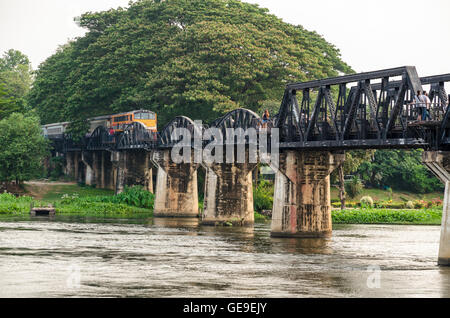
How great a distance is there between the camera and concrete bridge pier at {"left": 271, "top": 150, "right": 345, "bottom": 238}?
53.9m

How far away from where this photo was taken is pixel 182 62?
286 ft

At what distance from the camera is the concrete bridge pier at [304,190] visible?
5391cm

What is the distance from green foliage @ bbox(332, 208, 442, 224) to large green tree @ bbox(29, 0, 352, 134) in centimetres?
1628

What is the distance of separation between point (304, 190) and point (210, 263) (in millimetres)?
14727

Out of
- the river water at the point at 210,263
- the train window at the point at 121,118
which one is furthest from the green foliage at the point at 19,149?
the river water at the point at 210,263

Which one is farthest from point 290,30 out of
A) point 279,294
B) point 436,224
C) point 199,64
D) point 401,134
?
point 279,294

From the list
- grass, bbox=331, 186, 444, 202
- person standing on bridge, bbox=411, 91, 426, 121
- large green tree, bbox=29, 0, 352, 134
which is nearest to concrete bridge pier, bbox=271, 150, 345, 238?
person standing on bridge, bbox=411, 91, 426, 121

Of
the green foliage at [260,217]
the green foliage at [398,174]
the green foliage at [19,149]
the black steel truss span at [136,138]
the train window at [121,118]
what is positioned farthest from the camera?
the green foliage at [398,174]

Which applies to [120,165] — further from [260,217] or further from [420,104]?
[420,104]

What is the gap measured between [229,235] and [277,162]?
7631mm

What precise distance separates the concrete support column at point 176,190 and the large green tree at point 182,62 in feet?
22.9

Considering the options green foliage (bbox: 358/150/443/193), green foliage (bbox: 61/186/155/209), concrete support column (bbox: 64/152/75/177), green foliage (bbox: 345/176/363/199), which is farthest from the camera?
concrete support column (bbox: 64/152/75/177)

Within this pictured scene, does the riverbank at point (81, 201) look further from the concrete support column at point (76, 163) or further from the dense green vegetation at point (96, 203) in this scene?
the concrete support column at point (76, 163)

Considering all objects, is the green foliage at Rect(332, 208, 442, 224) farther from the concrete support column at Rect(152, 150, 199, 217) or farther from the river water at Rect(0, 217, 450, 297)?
the concrete support column at Rect(152, 150, 199, 217)
